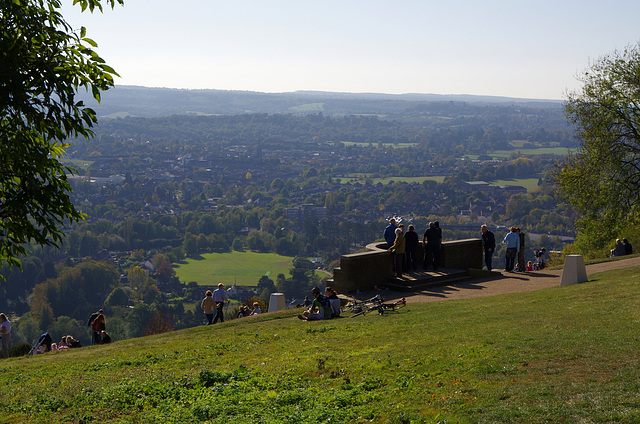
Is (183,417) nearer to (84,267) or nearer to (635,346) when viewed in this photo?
(635,346)

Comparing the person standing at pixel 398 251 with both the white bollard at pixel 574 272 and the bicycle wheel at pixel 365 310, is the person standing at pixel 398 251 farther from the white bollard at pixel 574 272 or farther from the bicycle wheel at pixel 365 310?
the white bollard at pixel 574 272

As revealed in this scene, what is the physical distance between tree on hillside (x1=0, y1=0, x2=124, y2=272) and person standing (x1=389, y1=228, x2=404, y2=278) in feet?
36.9

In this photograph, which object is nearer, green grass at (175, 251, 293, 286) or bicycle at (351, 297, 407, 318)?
bicycle at (351, 297, 407, 318)

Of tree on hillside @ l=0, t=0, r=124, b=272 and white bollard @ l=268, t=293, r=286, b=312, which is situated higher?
tree on hillside @ l=0, t=0, r=124, b=272

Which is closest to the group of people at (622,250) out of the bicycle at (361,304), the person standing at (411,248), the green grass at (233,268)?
the person standing at (411,248)

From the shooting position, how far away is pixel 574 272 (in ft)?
51.7

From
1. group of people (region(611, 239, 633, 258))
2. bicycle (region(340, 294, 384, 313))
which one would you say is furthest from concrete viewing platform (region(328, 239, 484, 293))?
group of people (region(611, 239, 633, 258))

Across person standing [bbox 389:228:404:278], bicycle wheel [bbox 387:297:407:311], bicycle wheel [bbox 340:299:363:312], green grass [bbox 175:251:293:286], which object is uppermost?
person standing [bbox 389:228:404:278]

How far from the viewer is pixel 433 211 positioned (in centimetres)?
16050

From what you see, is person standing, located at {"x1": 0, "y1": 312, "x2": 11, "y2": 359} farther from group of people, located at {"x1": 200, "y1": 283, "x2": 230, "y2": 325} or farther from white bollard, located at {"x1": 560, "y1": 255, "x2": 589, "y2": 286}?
white bollard, located at {"x1": 560, "y1": 255, "x2": 589, "y2": 286}

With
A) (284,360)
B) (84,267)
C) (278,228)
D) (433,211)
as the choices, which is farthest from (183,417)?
(433,211)

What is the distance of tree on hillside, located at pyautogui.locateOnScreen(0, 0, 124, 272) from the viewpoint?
7484 millimetres

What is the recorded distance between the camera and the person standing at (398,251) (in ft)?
59.1

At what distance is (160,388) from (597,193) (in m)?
24.5
